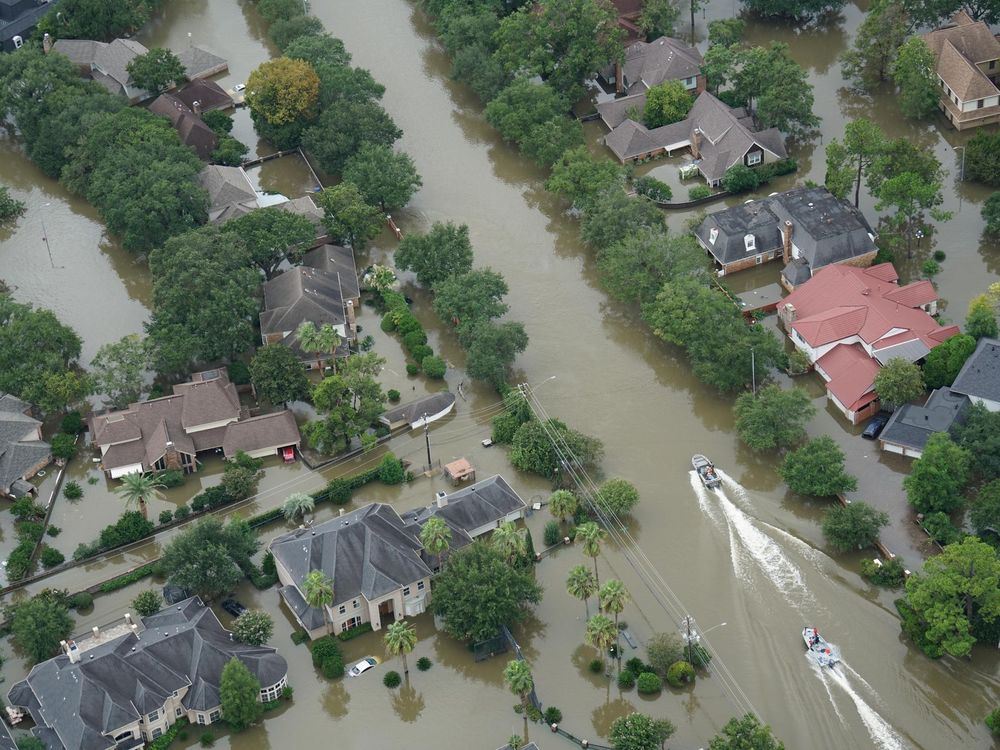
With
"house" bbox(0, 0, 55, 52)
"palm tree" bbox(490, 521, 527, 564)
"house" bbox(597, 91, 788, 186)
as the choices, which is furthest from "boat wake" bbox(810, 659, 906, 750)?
"house" bbox(0, 0, 55, 52)

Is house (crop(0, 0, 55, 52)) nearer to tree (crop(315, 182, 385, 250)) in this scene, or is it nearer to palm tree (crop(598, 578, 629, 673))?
tree (crop(315, 182, 385, 250))

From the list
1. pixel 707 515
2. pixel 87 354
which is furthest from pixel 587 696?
pixel 87 354

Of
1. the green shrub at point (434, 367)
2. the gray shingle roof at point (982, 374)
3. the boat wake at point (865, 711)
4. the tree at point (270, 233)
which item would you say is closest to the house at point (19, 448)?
the tree at point (270, 233)

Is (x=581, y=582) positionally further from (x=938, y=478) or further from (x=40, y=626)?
(x=40, y=626)

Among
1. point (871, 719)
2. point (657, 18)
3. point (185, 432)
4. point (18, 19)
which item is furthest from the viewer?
point (18, 19)

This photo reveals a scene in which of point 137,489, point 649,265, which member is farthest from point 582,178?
point 137,489

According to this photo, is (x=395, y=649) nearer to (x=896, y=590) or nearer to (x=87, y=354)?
(x=896, y=590)

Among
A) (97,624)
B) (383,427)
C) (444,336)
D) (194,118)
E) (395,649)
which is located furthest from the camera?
(194,118)
